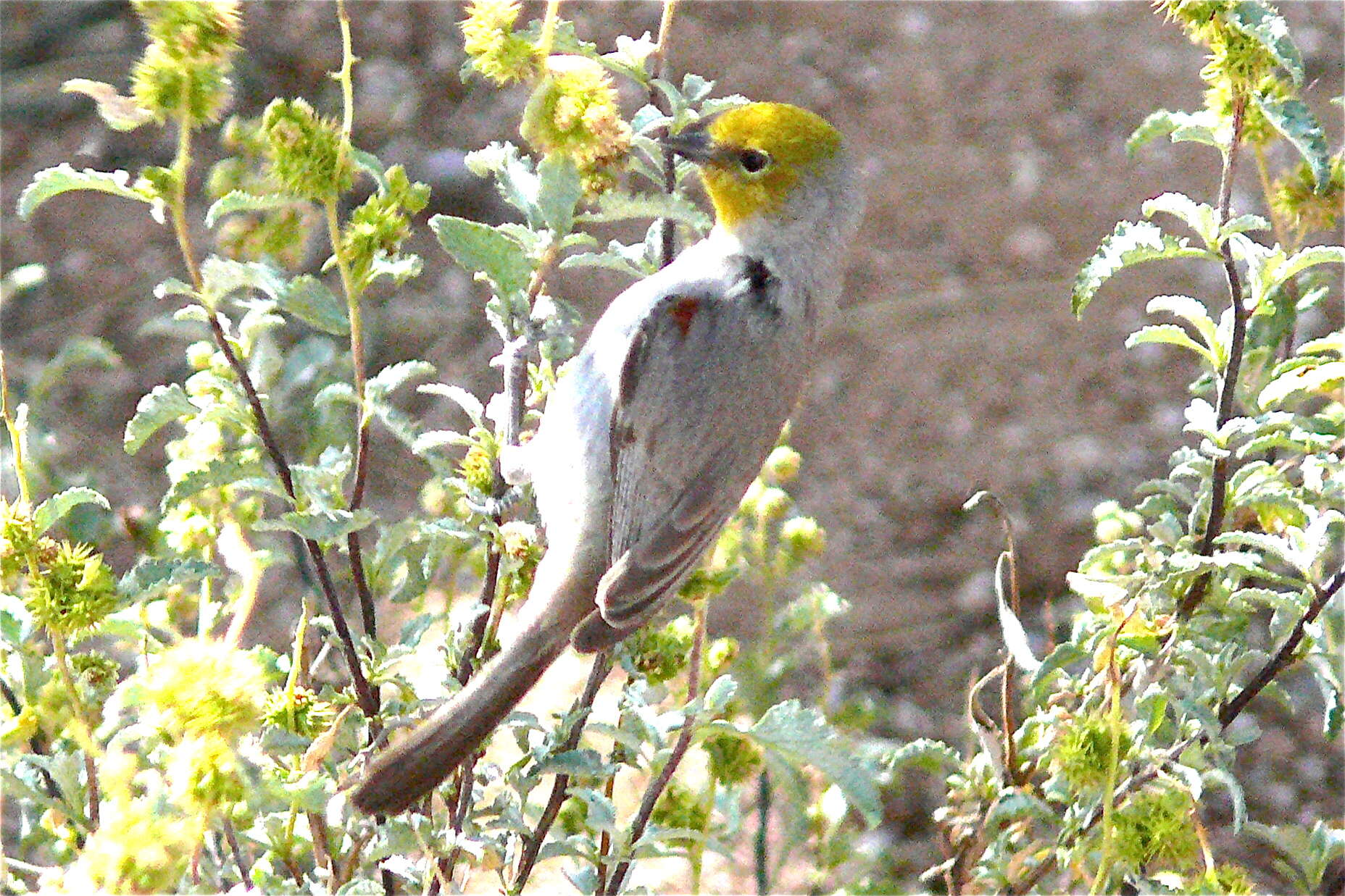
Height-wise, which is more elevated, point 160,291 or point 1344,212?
point 1344,212

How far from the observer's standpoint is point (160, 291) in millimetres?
1686

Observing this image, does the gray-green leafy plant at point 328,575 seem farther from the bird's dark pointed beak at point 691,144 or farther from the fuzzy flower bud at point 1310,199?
the fuzzy flower bud at point 1310,199

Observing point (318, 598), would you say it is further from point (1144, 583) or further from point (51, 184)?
point (1144, 583)

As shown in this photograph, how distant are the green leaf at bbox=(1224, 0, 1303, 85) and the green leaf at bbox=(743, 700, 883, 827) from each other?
902 mm

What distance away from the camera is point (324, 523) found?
5.59 feet

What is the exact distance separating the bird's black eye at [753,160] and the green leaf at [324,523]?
3.08 feet

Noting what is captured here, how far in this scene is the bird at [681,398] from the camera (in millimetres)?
2037

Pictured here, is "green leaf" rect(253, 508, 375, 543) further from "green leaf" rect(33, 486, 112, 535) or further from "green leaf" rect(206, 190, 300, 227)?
"green leaf" rect(206, 190, 300, 227)

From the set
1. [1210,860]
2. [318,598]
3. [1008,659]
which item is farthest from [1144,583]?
[318,598]

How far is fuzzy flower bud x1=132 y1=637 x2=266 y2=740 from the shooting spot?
56.2 inches

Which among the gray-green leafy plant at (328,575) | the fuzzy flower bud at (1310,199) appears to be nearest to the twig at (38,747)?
the gray-green leafy plant at (328,575)

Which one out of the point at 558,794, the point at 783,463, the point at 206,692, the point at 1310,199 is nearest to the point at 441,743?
the point at 558,794

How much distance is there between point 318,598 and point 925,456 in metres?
1.77

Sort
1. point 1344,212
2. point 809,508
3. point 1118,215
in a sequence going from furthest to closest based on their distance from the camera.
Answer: point 1118,215
point 809,508
point 1344,212
